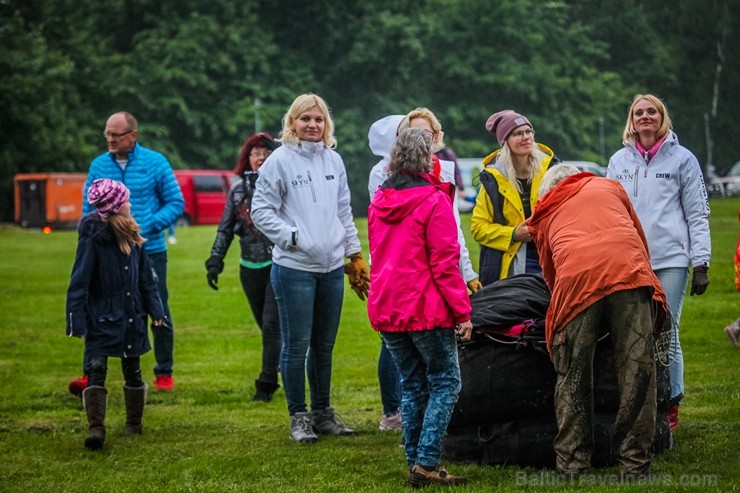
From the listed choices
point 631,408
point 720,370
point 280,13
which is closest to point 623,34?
point 280,13

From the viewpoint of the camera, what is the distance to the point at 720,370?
34.1ft

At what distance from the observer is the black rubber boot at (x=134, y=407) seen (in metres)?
8.37

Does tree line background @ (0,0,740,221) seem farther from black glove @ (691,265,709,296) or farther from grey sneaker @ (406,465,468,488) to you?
grey sneaker @ (406,465,468,488)

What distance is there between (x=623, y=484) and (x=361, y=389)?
188 inches

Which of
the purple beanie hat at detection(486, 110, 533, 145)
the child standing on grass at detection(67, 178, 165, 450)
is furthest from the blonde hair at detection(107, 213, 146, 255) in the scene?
the purple beanie hat at detection(486, 110, 533, 145)

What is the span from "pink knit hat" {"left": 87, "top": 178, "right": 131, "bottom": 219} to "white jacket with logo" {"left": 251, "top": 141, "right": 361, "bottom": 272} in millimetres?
954

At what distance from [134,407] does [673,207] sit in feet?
12.4

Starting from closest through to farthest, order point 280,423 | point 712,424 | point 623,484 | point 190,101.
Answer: point 623,484
point 712,424
point 280,423
point 190,101

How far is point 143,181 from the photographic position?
988cm

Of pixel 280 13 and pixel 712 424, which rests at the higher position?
pixel 280 13

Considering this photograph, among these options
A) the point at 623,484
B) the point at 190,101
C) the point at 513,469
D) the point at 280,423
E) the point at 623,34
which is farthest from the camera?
the point at 623,34

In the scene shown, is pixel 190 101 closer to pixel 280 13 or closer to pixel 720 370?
pixel 280 13

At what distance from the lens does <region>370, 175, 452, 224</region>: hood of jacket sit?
624 cm

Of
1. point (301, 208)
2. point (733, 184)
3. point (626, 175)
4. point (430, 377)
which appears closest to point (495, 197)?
point (626, 175)
